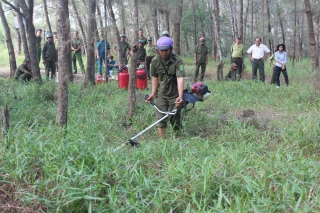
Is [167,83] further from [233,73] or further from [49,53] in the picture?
[49,53]

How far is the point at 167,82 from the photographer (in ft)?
16.3

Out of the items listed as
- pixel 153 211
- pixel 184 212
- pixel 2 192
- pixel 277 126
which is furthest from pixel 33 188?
pixel 277 126

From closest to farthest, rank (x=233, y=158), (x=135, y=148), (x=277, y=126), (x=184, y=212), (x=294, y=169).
A: 1. (x=184, y=212)
2. (x=294, y=169)
3. (x=233, y=158)
4. (x=135, y=148)
5. (x=277, y=126)

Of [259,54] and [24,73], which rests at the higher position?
[259,54]

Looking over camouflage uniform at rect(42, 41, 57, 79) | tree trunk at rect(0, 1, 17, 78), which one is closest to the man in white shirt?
camouflage uniform at rect(42, 41, 57, 79)

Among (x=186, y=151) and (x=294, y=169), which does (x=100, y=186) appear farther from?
(x=294, y=169)

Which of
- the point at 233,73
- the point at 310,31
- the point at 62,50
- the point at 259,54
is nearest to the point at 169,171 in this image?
the point at 62,50

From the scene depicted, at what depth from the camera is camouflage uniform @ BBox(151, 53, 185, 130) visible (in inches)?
190

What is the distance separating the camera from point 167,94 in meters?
5.01

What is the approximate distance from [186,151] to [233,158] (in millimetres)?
731

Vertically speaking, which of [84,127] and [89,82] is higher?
[89,82]

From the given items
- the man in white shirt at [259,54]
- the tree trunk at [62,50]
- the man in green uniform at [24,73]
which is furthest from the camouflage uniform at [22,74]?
the man in white shirt at [259,54]

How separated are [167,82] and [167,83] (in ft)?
0.06

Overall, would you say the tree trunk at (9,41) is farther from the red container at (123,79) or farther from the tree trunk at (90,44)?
the red container at (123,79)
